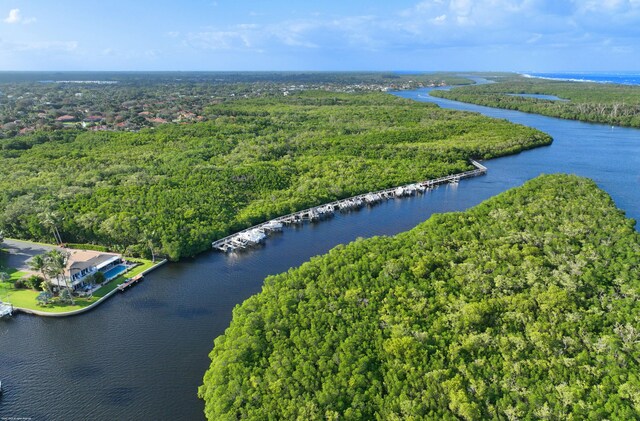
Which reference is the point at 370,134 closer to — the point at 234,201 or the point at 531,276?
the point at 234,201

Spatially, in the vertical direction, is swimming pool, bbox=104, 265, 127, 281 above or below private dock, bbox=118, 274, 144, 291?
above

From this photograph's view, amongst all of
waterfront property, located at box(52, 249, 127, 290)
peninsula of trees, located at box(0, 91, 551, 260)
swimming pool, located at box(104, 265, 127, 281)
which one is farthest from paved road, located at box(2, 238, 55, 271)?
swimming pool, located at box(104, 265, 127, 281)

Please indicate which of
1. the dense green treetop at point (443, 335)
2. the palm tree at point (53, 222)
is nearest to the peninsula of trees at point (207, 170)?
the palm tree at point (53, 222)

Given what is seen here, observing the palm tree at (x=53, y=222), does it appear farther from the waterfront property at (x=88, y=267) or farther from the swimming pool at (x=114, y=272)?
the swimming pool at (x=114, y=272)

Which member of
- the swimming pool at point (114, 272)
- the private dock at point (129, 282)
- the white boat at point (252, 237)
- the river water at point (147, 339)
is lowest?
the river water at point (147, 339)

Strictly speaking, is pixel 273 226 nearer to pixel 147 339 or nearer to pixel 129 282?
pixel 129 282

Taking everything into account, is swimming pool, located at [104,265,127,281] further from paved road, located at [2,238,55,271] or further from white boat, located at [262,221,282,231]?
white boat, located at [262,221,282,231]
